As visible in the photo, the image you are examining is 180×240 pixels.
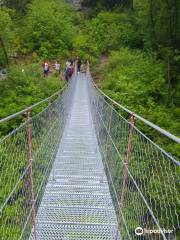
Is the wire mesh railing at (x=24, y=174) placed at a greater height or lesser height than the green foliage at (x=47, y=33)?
lesser

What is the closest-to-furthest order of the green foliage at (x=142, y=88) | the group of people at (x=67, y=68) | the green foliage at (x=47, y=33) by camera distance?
the green foliage at (x=142, y=88) < the group of people at (x=67, y=68) < the green foliage at (x=47, y=33)

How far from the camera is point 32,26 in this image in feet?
76.4

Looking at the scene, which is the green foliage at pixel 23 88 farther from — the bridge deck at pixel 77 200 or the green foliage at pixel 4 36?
the bridge deck at pixel 77 200

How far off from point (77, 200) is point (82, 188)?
0.31 metres

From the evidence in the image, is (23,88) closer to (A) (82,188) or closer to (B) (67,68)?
(B) (67,68)

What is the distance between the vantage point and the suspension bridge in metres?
2.75

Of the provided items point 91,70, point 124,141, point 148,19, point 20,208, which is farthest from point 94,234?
point 91,70

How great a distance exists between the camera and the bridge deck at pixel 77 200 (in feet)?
11.5

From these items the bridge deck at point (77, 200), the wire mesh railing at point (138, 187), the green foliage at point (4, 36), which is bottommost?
the bridge deck at point (77, 200)

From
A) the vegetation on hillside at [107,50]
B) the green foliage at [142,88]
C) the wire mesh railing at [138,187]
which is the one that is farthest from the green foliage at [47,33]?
the wire mesh railing at [138,187]

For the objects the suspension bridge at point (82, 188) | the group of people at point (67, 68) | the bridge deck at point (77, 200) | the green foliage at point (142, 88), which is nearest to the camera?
the suspension bridge at point (82, 188)

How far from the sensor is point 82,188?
4.40 meters

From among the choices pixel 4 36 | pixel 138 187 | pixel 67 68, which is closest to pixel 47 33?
pixel 4 36

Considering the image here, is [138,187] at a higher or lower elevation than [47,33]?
lower
